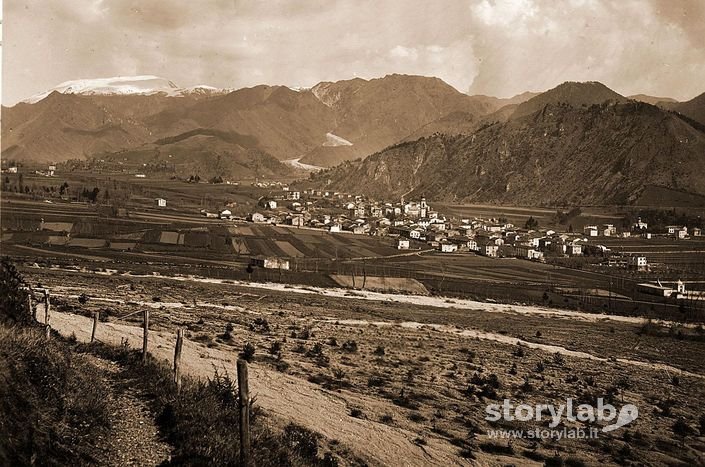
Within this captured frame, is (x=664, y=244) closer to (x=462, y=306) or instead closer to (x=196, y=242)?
(x=462, y=306)

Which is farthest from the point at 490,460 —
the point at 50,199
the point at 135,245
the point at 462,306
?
the point at 50,199

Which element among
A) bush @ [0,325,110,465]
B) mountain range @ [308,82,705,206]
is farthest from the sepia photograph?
mountain range @ [308,82,705,206]

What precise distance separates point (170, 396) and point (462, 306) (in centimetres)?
3931

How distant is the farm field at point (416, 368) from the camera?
1201 cm

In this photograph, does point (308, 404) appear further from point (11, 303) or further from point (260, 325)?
point (260, 325)

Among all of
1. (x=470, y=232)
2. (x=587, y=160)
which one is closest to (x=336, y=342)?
(x=470, y=232)

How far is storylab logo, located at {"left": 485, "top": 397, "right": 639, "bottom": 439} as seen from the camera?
13023 mm

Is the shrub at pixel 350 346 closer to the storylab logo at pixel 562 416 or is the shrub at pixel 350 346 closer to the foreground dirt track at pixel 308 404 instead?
the foreground dirt track at pixel 308 404

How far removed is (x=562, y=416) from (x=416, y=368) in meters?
5.25

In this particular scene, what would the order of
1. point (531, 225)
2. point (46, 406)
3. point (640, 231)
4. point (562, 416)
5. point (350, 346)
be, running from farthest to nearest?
1. point (531, 225)
2. point (640, 231)
3. point (350, 346)
4. point (562, 416)
5. point (46, 406)

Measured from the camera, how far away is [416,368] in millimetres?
18453

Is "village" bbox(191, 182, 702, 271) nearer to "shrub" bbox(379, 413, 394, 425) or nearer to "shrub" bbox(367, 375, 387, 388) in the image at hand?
"shrub" bbox(367, 375, 387, 388)

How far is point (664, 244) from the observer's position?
3465 inches

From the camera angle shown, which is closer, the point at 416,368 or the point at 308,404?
the point at 308,404
